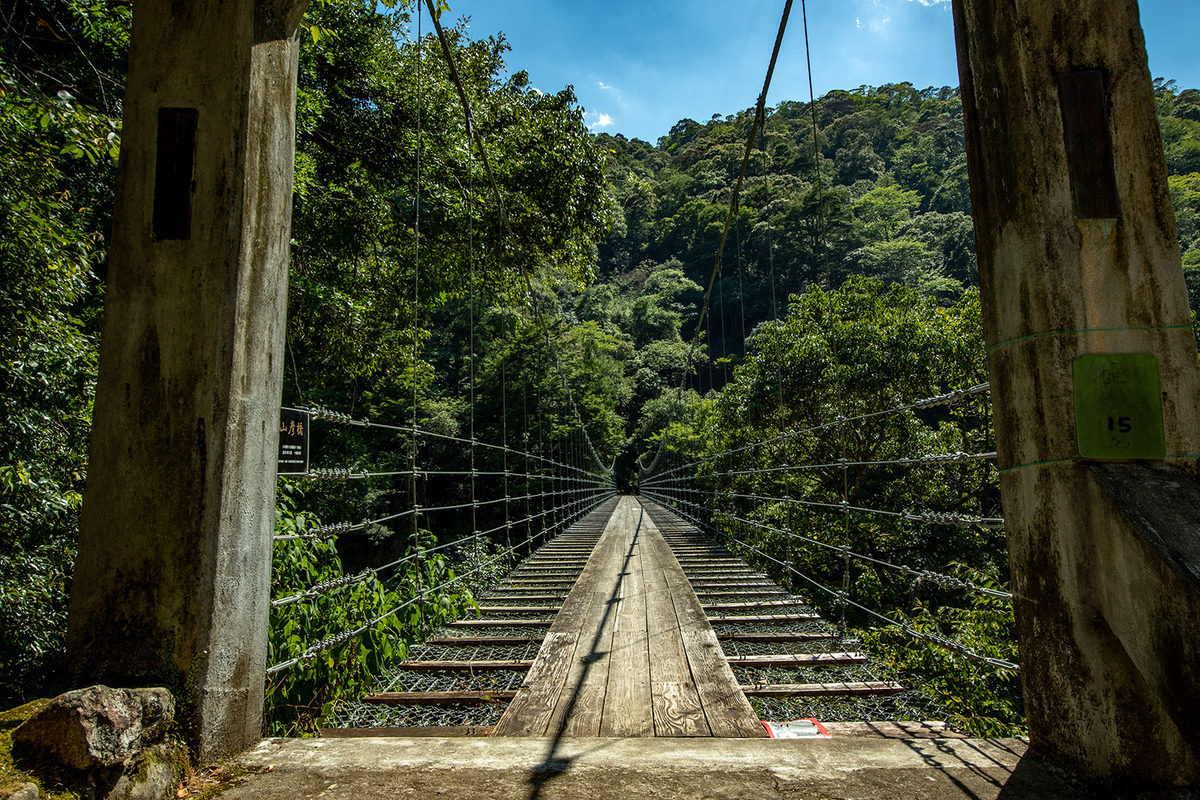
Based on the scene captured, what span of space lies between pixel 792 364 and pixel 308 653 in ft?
20.1

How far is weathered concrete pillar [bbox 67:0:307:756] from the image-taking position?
0.94 metres

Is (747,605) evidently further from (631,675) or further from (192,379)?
(192,379)

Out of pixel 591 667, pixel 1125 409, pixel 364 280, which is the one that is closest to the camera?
pixel 1125 409

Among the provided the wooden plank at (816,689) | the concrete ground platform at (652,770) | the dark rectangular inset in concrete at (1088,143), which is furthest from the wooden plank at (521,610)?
the dark rectangular inset in concrete at (1088,143)

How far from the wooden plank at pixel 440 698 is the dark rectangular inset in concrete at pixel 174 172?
1140mm

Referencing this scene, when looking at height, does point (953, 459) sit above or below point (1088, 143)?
below

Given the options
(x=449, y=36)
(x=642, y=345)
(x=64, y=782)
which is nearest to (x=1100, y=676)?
(x=64, y=782)

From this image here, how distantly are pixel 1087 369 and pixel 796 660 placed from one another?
3.83 ft

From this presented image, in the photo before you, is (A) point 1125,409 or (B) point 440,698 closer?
(A) point 1125,409

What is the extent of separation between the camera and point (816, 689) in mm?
1472

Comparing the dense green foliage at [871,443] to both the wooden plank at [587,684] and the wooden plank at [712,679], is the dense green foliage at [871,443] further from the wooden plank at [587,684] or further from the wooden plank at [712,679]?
the wooden plank at [587,684]

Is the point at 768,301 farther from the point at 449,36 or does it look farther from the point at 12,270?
the point at 12,270

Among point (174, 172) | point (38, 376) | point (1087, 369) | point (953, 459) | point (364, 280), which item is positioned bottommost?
point (953, 459)

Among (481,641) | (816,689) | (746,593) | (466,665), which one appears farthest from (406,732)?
(746,593)
